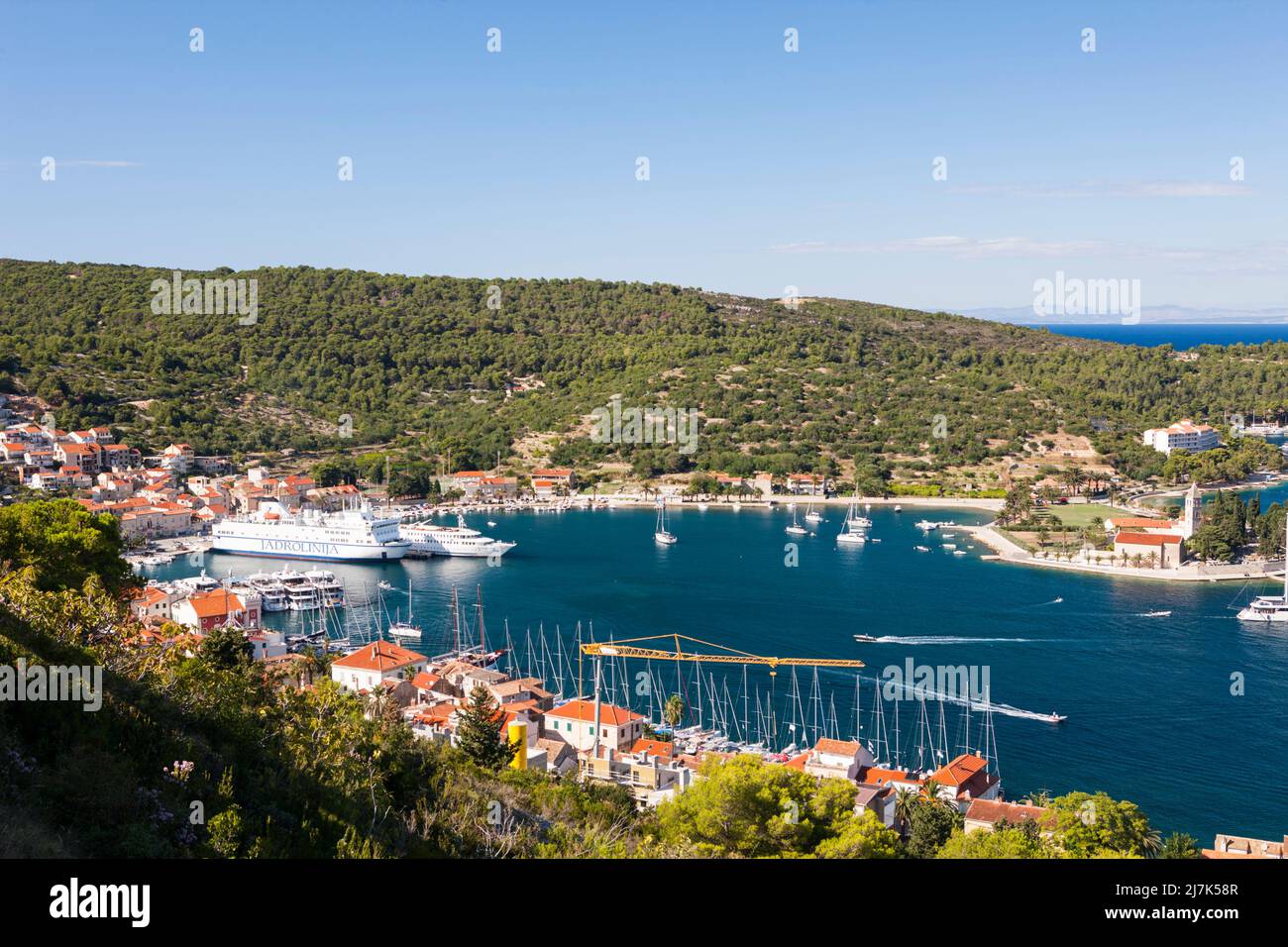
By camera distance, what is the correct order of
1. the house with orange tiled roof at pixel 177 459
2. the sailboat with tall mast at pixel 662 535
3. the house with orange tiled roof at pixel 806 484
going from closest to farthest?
1. the sailboat with tall mast at pixel 662 535
2. the house with orange tiled roof at pixel 177 459
3. the house with orange tiled roof at pixel 806 484

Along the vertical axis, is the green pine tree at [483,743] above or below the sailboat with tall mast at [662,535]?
above

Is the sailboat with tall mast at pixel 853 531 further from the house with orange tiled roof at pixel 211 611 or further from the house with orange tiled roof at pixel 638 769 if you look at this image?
the house with orange tiled roof at pixel 638 769

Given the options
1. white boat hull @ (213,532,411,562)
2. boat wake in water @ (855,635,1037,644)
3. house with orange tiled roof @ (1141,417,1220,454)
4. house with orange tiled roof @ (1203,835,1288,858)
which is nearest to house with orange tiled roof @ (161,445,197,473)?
white boat hull @ (213,532,411,562)

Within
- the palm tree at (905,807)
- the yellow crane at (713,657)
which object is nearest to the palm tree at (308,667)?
the yellow crane at (713,657)

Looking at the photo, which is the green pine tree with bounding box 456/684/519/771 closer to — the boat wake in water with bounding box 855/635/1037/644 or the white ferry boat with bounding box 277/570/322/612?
the boat wake in water with bounding box 855/635/1037/644
